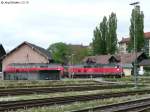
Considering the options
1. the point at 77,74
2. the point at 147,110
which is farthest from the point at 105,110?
the point at 77,74

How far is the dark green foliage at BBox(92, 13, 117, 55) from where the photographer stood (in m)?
122

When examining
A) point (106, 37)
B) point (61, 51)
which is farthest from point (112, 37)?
point (61, 51)

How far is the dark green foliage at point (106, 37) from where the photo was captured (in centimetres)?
12250

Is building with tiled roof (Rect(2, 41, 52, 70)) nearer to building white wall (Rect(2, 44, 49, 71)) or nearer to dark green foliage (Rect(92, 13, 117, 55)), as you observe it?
building white wall (Rect(2, 44, 49, 71))

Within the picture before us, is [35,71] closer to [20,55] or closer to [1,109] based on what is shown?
[20,55]

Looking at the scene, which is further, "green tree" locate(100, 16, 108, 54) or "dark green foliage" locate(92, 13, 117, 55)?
"green tree" locate(100, 16, 108, 54)

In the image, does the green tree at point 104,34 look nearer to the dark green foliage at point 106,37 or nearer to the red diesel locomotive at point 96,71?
the dark green foliage at point 106,37

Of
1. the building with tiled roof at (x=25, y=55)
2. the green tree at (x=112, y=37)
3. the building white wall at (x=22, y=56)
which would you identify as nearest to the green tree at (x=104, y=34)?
the green tree at (x=112, y=37)

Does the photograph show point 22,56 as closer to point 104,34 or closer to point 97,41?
point 97,41

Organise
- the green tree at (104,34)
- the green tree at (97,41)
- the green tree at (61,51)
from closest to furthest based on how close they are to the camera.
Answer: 1. the green tree at (104,34)
2. the green tree at (97,41)
3. the green tree at (61,51)

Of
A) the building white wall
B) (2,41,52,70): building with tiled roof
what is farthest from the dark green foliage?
the building white wall

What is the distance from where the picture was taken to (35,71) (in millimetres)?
82500

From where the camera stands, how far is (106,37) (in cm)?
12375

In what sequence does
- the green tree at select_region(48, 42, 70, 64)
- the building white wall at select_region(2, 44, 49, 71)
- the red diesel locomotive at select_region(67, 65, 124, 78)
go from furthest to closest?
the green tree at select_region(48, 42, 70, 64) → the building white wall at select_region(2, 44, 49, 71) → the red diesel locomotive at select_region(67, 65, 124, 78)
